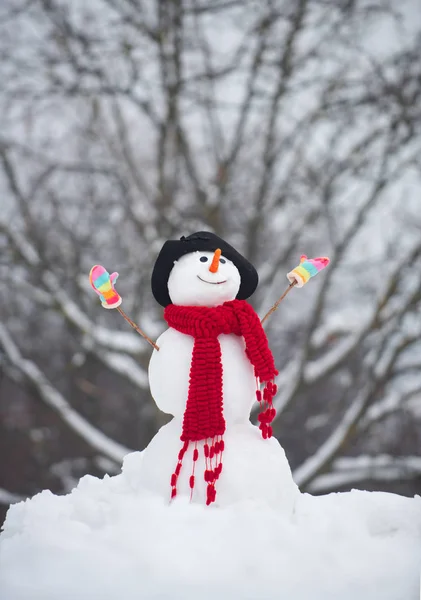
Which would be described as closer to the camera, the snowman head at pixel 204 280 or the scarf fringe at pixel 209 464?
the scarf fringe at pixel 209 464

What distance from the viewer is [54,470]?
4.28 m

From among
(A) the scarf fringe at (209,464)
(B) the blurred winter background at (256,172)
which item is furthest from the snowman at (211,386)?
(B) the blurred winter background at (256,172)

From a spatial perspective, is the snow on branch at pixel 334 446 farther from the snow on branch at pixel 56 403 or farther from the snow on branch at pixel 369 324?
the snow on branch at pixel 56 403

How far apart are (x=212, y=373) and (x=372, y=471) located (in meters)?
2.69

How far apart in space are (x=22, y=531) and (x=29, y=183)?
10.0ft

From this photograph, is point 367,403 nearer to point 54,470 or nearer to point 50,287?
point 50,287

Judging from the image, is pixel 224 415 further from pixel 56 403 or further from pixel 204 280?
pixel 56 403

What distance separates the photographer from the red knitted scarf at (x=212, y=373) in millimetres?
1084

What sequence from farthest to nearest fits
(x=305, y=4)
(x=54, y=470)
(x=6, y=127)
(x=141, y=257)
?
(x=54, y=470)
(x=141, y=257)
(x=6, y=127)
(x=305, y=4)

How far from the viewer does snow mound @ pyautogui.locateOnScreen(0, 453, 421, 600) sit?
2.78 ft

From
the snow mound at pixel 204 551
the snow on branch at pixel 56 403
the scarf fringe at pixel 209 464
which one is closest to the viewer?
the snow mound at pixel 204 551

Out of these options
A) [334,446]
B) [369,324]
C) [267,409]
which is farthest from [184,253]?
[334,446]

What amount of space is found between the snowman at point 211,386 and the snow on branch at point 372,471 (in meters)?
2.20

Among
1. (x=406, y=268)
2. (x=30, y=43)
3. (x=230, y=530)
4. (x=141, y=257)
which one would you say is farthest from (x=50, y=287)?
(x=230, y=530)
